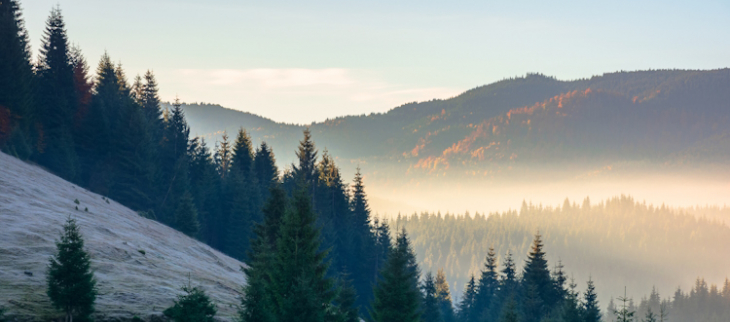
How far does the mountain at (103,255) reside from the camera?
85.3 feet

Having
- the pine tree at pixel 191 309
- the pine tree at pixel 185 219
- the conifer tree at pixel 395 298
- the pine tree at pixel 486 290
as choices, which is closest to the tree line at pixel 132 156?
the pine tree at pixel 185 219

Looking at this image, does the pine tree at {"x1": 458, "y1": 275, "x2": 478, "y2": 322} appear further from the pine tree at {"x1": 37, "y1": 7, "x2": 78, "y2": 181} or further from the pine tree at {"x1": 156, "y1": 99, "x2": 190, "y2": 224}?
the pine tree at {"x1": 37, "y1": 7, "x2": 78, "y2": 181}

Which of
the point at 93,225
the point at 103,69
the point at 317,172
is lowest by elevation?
the point at 93,225

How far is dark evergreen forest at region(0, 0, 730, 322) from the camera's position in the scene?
49519mm

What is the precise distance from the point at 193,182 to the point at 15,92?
26.4m

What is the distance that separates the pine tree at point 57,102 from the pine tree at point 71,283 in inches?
1789

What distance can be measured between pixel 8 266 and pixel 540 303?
47.6 meters

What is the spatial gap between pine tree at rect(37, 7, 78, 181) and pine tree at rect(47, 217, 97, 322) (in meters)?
45.4

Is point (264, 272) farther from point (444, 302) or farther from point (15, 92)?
point (444, 302)

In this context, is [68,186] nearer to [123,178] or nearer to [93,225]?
[93,225]

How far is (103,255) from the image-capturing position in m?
33.8

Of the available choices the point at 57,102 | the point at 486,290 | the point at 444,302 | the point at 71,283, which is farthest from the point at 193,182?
the point at 71,283

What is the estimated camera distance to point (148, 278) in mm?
32094

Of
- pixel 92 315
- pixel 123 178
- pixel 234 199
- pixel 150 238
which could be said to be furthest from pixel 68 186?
pixel 92 315
